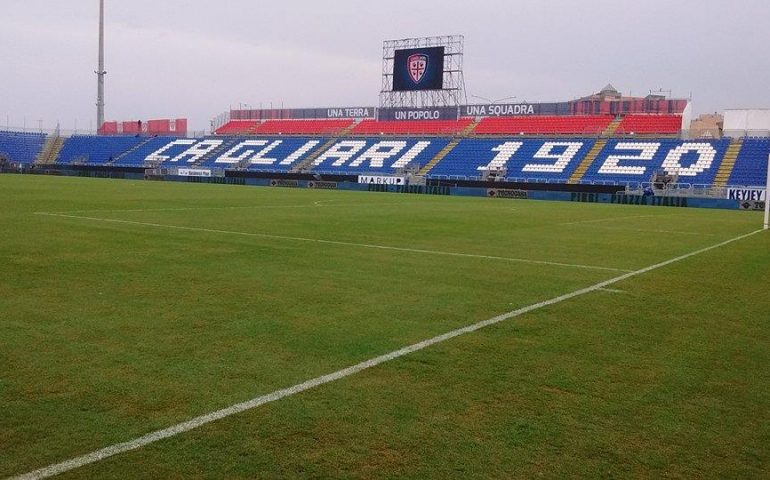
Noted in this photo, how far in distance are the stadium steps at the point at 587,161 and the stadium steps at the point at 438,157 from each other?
12.1 metres

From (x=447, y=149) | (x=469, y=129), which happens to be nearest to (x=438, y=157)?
(x=447, y=149)

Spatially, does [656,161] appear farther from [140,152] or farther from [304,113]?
[140,152]

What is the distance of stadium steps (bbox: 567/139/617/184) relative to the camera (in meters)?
49.1

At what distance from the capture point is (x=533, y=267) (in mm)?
11906

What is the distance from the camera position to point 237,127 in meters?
80.6

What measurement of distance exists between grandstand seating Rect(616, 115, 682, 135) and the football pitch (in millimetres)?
47359

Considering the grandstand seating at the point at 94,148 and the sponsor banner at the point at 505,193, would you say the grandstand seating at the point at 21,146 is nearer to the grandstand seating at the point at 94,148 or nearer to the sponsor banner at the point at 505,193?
the grandstand seating at the point at 94,148

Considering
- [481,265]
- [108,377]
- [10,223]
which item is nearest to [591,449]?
[108,377]

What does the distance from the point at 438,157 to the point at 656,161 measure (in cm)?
1797

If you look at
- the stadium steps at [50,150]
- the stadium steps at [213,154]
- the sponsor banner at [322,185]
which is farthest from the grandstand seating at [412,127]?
the stadium steps at [50,150]

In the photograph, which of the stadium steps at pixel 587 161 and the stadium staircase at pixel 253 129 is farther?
the stadium staircase at pixel 253 129

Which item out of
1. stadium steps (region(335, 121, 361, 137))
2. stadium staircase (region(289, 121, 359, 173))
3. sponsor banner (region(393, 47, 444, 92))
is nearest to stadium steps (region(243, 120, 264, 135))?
stadium steps (region(335, 121, 361, 137))

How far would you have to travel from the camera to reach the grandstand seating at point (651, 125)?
5641cm

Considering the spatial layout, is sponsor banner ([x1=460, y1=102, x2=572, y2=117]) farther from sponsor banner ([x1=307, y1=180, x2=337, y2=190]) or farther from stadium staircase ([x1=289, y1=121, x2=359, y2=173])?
sponsor banner ([x1=307, y1=180, x2=337, y2=190])
